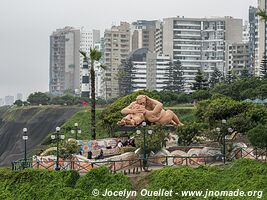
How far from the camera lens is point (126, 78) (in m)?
152

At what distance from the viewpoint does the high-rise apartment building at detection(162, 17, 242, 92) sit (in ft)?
537

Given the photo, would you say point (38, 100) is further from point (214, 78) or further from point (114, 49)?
point (114, 49)

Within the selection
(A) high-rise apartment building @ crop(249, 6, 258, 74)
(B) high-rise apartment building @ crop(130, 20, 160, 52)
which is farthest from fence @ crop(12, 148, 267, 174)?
(B) high-rise apartment building @ crop(130, 20, 160, 52)

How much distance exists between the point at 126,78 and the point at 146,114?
10619cm

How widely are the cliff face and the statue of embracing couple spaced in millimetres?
38307

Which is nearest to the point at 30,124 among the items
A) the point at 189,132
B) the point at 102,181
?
the point at 189,132

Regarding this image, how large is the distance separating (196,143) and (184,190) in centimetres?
1530

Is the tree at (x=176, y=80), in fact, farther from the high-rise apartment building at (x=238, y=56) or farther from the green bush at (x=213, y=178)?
the green bush at (x=213, y=178)

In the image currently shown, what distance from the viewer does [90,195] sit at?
29531 millimetres

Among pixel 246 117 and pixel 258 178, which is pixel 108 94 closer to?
pixel 246 117

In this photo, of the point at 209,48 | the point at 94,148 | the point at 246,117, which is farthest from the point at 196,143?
the point at 209,48

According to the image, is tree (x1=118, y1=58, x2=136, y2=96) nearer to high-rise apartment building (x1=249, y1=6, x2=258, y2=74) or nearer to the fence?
high-rise apartment building (x1=249, y1=6, x2=258, y2=74)

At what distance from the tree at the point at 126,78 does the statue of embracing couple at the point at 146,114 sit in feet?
328

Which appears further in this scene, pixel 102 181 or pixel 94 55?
pixel 94 55
